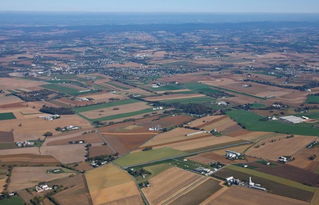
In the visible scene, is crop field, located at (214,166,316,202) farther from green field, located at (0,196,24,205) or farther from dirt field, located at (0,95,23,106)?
dirt field, located at (0,95,23,106)

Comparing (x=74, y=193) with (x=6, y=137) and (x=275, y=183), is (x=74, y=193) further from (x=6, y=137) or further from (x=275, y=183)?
(x=6, y=137)

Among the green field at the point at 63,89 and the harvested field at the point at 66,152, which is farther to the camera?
the green field at the point at 63,89

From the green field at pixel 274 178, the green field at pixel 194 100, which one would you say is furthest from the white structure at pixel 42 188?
the green field at pixel 194 100

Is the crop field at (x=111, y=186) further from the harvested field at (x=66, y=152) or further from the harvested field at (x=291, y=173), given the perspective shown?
the harvested field at (x=291, y=173)

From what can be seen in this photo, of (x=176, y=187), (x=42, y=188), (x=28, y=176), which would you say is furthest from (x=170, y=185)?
(x=28, y=176)

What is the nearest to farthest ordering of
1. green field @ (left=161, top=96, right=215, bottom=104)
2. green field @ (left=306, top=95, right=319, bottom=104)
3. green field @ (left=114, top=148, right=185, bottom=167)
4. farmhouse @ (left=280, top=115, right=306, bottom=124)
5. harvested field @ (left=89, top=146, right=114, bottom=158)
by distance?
green field @ (left=114, top=148, right=185, bottom=167) < harvested field @ (left=89, top=146, right=114, bottom=158) < farmhouse @ (left=280, top=115, right=306, bottom=124) < green field @ (left=306, top=95, right=319, bottom=104) < green field @ (left=161, top=96, right=215, bottom=104)

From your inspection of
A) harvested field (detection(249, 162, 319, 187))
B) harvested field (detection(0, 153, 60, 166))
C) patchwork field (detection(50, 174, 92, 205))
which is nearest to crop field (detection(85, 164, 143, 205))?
patchwork field (detection(50, 174, 92, 205))

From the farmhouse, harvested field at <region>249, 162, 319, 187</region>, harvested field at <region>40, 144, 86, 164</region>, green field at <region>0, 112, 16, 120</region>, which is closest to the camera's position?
harvested field at <region>249, 162, 319, 187</region>
